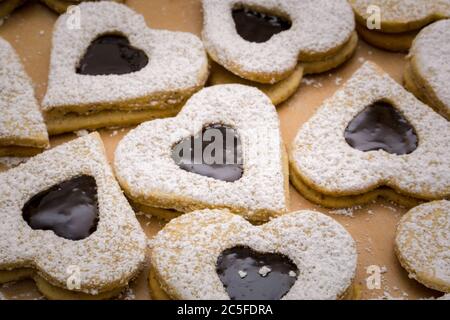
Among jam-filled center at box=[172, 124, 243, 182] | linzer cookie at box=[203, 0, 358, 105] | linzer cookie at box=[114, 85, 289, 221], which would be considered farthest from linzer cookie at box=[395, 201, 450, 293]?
linzer cookie at box=[203, 0, 358, 105]

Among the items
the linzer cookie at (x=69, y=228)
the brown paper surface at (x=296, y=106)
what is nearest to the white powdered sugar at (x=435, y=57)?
the brown paper surface at (x=296, y=106)

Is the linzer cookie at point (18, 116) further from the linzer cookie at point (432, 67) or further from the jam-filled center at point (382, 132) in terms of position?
the linzer cookie at point (432, 67)

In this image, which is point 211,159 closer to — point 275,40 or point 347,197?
point 347,197

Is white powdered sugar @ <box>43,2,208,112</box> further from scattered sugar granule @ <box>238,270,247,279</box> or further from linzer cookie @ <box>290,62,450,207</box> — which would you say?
scattered sugar granule @ <box>238,270,247,279</box>

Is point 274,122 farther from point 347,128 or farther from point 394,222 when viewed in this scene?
point 394,222

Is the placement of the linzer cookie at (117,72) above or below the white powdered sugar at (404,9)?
below

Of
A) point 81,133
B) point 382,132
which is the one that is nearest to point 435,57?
point 382,132
